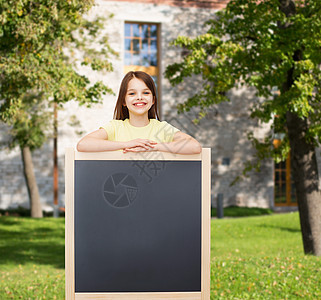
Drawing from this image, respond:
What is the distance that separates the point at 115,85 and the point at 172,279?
1616cm

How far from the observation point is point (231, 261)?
26.5 feet

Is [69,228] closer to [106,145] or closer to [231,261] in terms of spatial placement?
[106,145]

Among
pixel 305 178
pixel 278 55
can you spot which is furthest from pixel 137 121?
pixel 305 178

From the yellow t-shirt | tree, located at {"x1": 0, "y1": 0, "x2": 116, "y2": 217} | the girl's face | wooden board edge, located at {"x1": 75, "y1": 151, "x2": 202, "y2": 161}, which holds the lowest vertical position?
wooden board edge, located at {"x1": 75, "y1": 151, "x2": 202, "y2": 161}

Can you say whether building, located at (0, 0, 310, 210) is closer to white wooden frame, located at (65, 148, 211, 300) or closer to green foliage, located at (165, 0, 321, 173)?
green foliage, located at (165, 0, 321, 173)

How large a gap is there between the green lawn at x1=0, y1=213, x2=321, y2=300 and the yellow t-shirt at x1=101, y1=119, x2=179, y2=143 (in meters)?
3.39

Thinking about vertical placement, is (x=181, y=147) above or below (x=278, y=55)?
below

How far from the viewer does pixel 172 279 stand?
2.63m

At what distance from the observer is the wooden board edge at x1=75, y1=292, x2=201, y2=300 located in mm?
2586

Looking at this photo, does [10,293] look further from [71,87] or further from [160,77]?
[160,77]

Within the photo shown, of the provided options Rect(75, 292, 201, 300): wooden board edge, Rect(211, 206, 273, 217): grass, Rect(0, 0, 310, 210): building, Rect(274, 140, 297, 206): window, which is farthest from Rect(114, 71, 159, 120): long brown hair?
Rect(274, 140, 297, 206): window

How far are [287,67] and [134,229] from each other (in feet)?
20.5

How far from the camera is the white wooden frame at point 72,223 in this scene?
8.50 feet

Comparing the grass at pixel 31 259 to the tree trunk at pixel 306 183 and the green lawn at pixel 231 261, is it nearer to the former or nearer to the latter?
the green lawn at pixel 231 261
